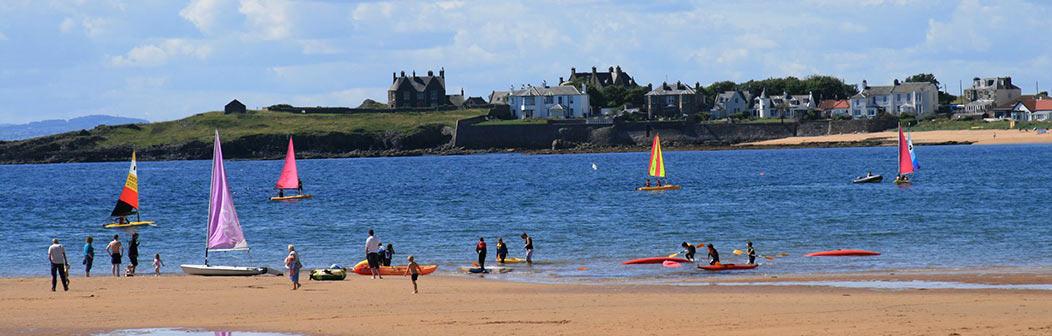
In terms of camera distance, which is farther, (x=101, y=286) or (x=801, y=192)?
(x=801, y=192)

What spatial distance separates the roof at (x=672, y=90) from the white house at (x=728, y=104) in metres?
4.90

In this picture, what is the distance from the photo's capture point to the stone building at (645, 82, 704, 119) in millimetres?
169125

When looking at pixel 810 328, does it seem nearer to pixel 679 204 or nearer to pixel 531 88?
pixel 679 204

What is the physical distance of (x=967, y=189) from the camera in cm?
6594

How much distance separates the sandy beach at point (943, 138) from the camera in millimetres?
141250

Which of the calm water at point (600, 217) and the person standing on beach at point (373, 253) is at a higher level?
the person standing on beach at point (373, 253)

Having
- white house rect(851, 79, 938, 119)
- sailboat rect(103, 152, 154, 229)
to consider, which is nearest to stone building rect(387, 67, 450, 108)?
white house rect(851, 79, 938, 119)

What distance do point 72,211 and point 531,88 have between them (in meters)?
110

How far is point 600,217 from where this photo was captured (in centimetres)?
5275

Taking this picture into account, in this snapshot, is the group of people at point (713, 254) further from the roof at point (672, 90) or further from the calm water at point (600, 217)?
the roof at point (672, 90)

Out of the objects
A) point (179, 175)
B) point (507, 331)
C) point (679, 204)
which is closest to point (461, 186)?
point (679, 204)

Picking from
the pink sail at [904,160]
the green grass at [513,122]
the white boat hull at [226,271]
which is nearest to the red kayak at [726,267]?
the white boat hull at [226,271]

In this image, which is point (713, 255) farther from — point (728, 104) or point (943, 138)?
point (728, 104)

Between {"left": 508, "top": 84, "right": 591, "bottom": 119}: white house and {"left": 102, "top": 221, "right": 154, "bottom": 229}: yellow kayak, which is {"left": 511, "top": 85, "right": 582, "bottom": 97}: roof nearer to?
{"left": 508, "top": 84, "right": 591, "bottom": 119}: white house
